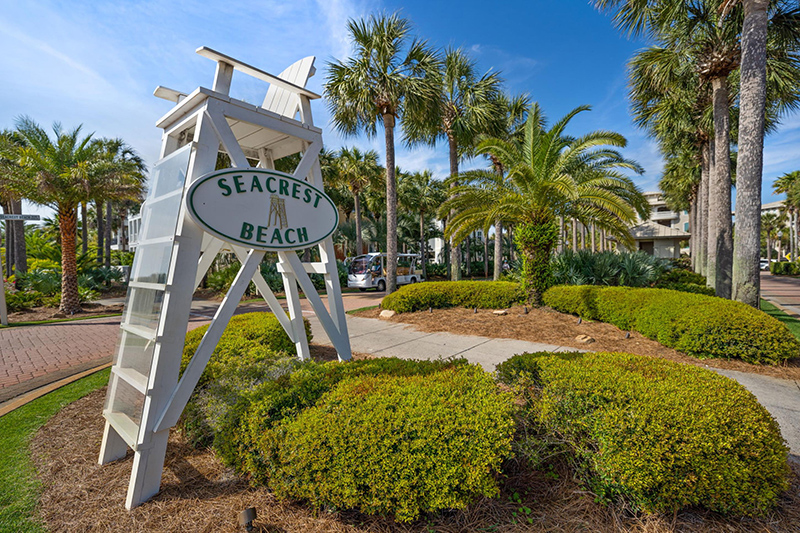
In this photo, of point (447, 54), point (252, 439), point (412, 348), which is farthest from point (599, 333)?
point (447, 54)

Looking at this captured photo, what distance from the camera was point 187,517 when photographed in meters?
2.33

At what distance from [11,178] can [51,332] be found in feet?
21.7

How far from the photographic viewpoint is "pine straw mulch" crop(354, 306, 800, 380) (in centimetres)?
547

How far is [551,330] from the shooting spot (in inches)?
305

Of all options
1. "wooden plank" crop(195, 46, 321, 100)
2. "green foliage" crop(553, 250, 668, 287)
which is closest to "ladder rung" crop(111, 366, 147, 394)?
"wooden plank" crop(195, 46, 321, 100)

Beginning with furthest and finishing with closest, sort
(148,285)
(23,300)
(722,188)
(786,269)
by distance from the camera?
1. (786,269)
2. (23,300)
3. (722,188)
4. (148,285)

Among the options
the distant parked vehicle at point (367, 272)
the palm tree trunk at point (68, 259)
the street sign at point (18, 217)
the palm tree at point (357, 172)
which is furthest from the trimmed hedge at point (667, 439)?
the palm tree at point (357, 172)

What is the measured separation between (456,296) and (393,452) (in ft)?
28.6

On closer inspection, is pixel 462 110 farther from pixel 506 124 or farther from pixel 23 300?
pixel 23 300

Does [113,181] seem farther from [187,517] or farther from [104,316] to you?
[187,517]

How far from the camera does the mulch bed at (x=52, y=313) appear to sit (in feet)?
38.2

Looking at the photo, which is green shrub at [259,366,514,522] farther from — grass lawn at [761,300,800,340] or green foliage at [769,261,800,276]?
green foliage at [769,261,800,276]

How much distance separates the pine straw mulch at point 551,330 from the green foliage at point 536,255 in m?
0.55

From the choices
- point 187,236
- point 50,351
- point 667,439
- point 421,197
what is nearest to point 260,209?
point 187,236
